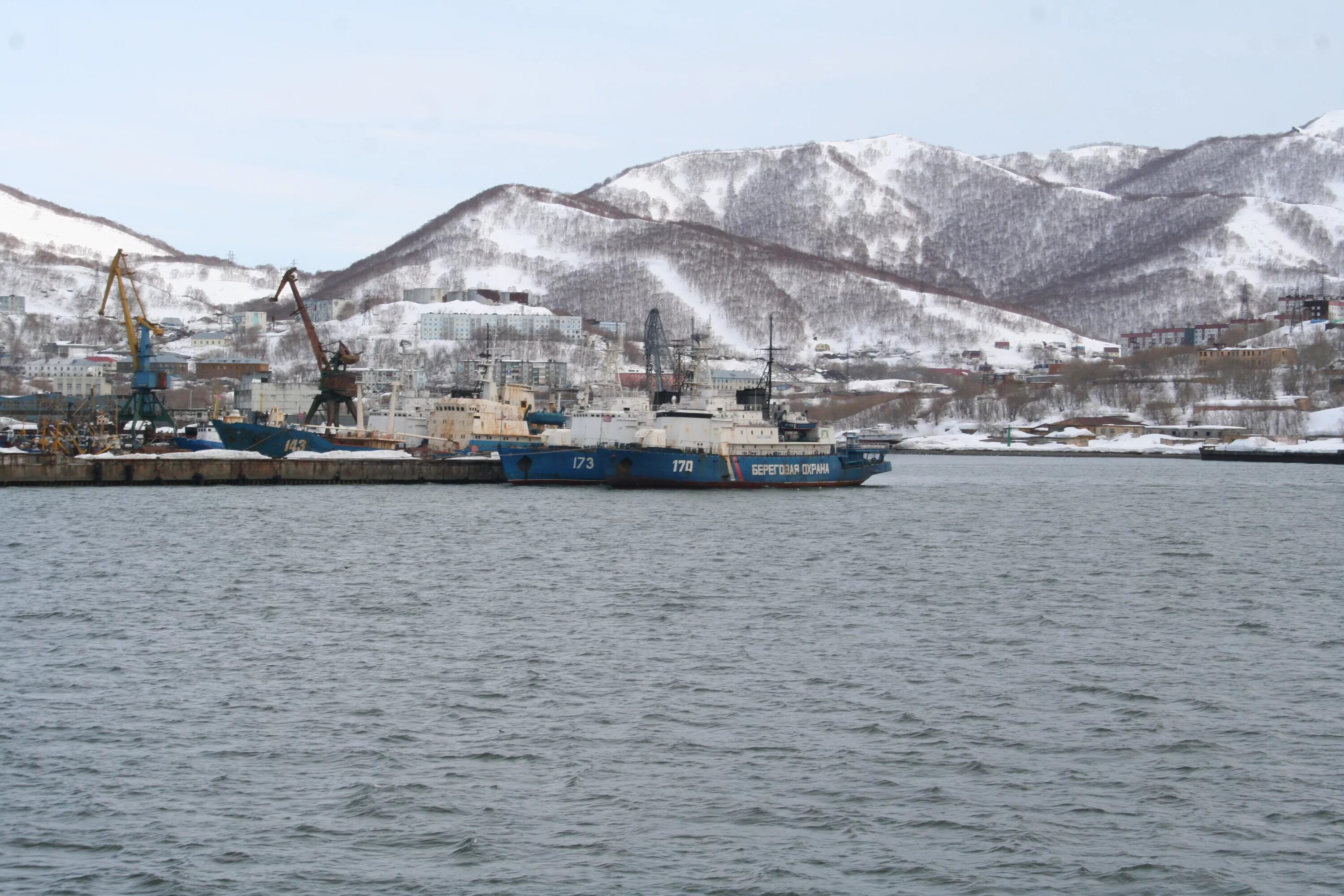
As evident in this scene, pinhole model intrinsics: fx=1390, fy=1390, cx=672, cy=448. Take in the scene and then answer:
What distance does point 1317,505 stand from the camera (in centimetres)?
7031

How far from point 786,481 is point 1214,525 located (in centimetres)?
2582

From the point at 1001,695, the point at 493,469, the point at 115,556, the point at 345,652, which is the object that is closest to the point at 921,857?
the point at 1001,695

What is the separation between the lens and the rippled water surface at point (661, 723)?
48.0ft

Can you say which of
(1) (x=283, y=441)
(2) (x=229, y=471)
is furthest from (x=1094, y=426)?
(2) (x=229, y=471)

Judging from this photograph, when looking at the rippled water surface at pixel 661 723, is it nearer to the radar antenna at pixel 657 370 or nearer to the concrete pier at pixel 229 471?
the concrete pier at pixel 229 471

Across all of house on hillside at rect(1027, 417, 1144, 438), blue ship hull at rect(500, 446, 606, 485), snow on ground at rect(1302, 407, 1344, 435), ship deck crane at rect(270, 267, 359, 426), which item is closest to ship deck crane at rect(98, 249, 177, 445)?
ship deck crane at rect(270, 267, 359, 426)

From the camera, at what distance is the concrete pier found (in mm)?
69688

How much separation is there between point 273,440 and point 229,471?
13.8m

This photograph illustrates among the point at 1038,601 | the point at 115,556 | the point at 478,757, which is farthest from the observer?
the point at 115,556

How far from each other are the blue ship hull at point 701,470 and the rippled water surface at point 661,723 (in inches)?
1181

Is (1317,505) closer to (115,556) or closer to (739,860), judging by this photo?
(115,556)

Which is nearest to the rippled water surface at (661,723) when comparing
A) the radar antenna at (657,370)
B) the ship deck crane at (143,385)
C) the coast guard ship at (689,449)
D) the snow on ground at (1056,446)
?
the coast guard ship at (689,449)

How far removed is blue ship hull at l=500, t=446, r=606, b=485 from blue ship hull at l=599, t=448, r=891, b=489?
97cm

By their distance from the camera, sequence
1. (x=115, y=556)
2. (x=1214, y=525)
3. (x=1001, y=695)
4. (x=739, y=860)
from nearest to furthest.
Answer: (x=739, y=860), (x=1001, y=695), (x=115, y=556), (x=1214, y=525)
